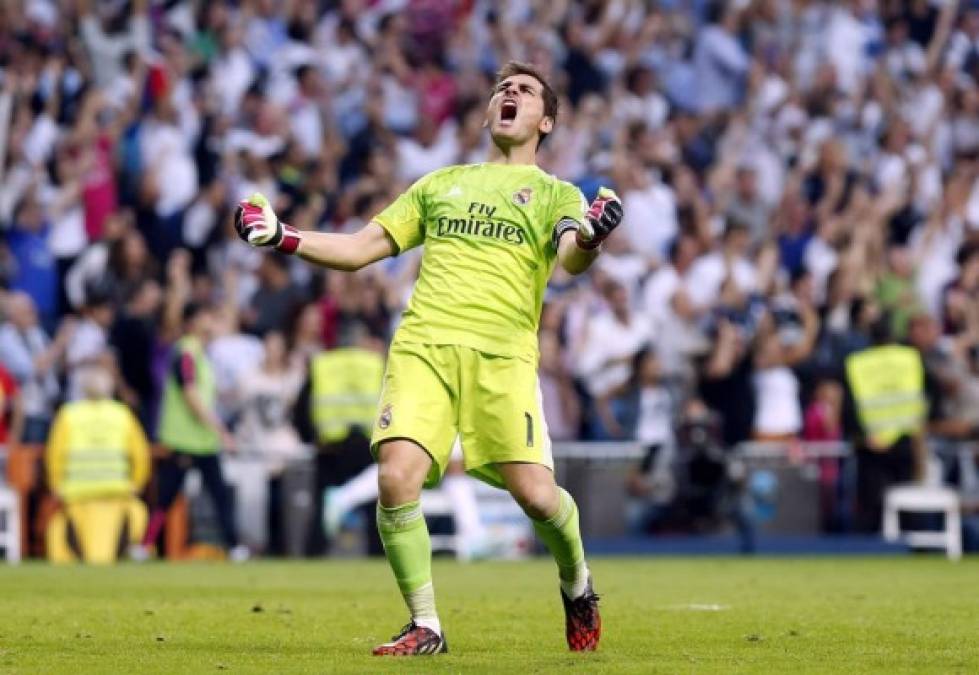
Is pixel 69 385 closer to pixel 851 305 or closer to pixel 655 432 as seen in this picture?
pixel 655 432

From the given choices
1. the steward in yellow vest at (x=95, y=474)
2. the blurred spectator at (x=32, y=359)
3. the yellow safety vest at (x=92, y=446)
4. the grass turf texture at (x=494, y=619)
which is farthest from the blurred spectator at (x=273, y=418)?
the grass turf texture at (x=494, y=619)

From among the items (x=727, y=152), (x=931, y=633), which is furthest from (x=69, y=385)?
(x=931, y=633)

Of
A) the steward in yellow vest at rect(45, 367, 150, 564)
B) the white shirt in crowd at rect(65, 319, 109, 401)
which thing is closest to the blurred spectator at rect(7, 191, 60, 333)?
the white shirt in crowd at rect(65, 319, 109, 401)

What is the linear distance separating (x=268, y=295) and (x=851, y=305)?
5.97 meters

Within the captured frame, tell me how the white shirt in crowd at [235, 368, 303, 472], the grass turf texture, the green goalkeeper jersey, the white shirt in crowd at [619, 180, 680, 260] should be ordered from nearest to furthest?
1. the grass turf texture
2. the green goalkeeper jersey
3. the white shirt in crowd at [235, 368, 303, 472]
4. the white shirt in crowd at [619, 180, 680, 260]

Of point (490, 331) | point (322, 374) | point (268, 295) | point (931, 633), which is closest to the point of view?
point (490, 331)

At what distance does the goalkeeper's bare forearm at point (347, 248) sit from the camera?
9.77 metres

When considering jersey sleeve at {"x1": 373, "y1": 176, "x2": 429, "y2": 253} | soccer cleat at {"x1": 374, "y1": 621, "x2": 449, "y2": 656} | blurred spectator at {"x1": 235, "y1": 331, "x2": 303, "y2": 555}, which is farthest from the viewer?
blurred spectator at {"x1": 235, "y1": 331, "x2": 303, "y2": 555}

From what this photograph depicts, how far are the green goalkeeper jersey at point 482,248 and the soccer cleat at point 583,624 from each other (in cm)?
107

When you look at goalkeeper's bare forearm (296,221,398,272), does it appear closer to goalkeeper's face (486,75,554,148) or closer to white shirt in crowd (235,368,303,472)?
goalkeeper's face (486,75,554,148)

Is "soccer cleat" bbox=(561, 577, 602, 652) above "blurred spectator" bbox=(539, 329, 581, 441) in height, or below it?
below

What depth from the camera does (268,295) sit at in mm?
22344

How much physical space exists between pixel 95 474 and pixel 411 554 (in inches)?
450

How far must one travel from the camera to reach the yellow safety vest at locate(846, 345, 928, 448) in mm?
22266
